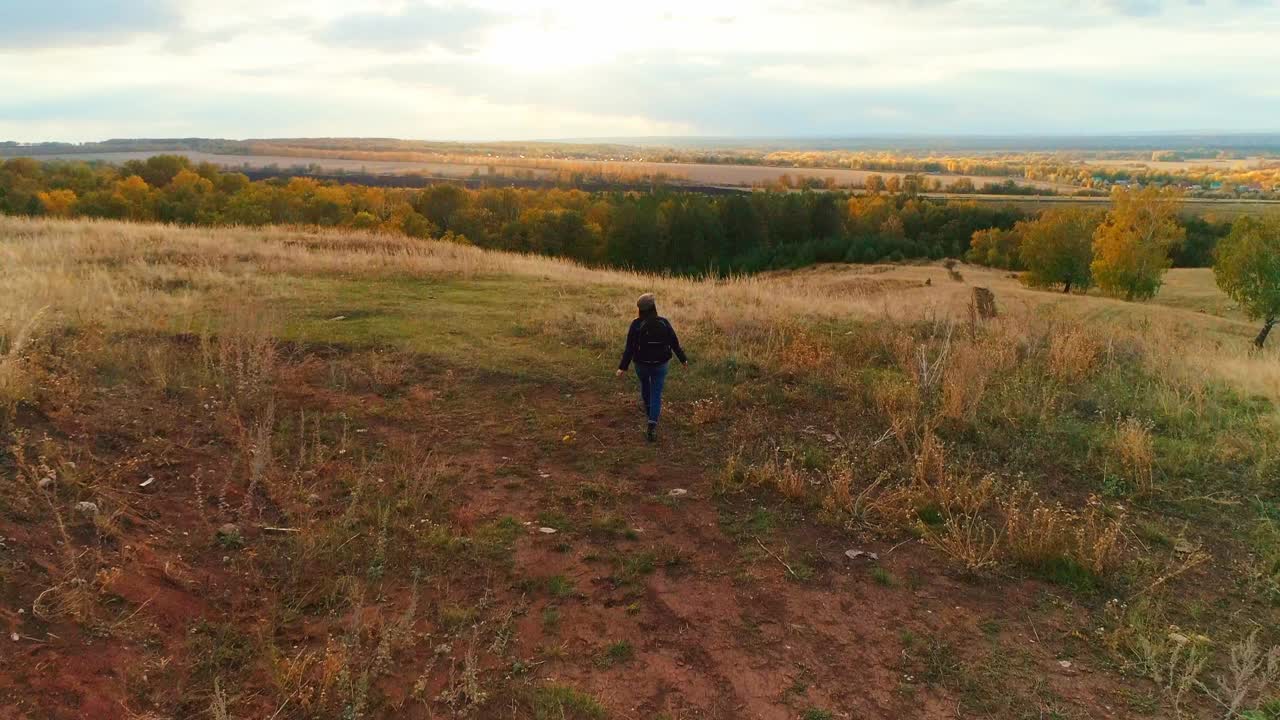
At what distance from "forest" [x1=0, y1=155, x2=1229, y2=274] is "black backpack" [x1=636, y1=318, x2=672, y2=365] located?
42836 millimetres

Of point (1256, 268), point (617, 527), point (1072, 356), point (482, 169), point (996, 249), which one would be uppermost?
point (482, 169)

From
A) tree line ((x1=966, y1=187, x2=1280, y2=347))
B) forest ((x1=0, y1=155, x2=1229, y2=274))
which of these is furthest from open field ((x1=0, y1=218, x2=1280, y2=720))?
forest ((x1=0, y1=155, x2=1229, y2=274))

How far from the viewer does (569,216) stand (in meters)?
60.7

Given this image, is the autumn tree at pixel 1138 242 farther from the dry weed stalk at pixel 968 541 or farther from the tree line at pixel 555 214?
the dry weed stalk at pixel 968 541

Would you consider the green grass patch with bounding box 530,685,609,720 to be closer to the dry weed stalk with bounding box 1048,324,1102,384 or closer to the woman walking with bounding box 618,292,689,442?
the woman walking with bounding box 618,292,689,442

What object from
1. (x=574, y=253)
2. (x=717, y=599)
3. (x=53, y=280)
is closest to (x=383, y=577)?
(x=717, y=599)

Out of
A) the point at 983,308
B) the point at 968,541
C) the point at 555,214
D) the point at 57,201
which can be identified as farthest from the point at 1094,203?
the point at 57,201

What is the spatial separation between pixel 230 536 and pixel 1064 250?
175 ft

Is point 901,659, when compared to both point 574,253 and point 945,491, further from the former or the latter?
point 574,253

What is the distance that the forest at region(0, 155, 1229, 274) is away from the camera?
161 ft

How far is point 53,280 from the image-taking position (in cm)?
1213

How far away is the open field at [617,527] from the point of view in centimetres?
395

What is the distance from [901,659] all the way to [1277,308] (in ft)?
100

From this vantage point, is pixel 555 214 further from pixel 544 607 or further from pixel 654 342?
A: pixel 544 607
